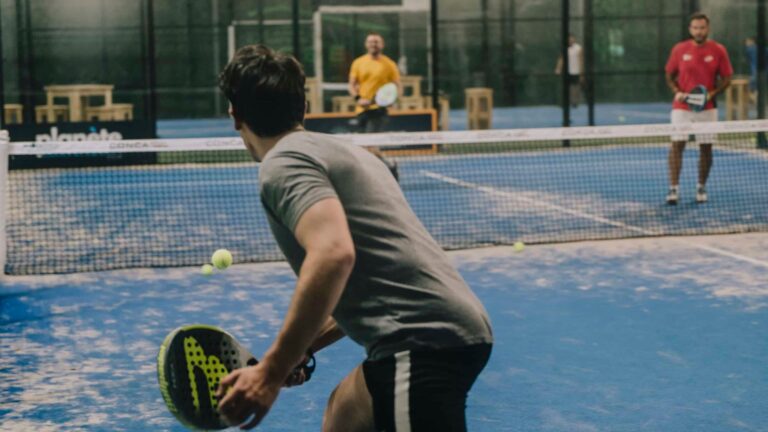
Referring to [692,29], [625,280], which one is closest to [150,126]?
[692,29]

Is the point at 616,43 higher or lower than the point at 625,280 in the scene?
higher

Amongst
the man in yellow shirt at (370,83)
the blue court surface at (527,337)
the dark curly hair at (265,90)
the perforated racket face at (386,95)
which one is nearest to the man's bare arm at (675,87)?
the blue court surface at (527,337)

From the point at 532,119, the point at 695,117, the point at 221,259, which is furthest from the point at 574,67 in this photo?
the point at 221,259

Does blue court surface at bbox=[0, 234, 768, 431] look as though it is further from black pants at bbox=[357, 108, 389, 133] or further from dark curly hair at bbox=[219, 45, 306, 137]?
black pants at bbox=[357, 108, 389, 133]

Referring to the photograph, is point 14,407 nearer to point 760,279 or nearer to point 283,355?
point 283,355

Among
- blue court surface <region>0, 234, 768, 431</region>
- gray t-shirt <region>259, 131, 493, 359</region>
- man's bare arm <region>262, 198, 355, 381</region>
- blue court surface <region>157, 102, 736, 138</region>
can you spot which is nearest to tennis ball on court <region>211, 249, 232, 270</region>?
blue court surface <region>0, 234, 768, 431</region>

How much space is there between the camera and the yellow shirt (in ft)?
49.1

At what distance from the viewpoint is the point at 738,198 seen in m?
13.0

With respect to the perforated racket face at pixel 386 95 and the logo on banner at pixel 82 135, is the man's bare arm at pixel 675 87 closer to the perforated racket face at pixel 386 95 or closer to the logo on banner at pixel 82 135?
the perforated racket face at pixel 386 95

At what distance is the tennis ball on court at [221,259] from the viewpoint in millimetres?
8523

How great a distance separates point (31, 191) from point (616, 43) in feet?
64.5

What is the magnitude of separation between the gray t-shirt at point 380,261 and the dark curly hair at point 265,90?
3.1 inches

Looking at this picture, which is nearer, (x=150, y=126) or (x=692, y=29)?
(x=692, y=29)

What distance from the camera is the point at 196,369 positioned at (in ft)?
9.76
